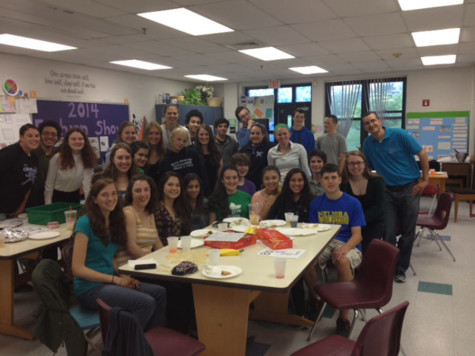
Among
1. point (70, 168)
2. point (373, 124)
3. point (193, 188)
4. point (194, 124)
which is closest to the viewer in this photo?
point (193, 188)

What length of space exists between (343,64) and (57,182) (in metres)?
5.97

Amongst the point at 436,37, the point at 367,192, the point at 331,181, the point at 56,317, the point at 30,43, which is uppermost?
the point at 436,37

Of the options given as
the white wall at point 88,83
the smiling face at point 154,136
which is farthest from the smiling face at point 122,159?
the white wall at point 88,83

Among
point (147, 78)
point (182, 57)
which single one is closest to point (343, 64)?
point (182, 57)

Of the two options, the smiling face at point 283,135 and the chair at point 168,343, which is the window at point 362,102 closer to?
the smiling face at point 283,135

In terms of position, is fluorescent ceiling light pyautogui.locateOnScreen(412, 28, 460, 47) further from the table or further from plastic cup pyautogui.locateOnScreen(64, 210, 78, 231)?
plastic cup pyautogui.locateOnScreen(64, 210, 78, 231)

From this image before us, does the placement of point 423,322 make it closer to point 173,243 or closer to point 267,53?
point 173,243

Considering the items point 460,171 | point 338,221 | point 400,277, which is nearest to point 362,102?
point 460,171

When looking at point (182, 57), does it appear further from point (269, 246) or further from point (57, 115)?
point (269, 246)

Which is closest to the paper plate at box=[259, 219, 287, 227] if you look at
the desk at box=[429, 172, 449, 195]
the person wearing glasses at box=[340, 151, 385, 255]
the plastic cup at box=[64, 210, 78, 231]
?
the person wearing glasses at box=[340, 151, 385, 255]

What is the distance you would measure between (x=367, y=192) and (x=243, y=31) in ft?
8.70

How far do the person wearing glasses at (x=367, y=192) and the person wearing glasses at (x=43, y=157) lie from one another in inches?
113

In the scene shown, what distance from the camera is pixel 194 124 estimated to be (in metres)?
4.75

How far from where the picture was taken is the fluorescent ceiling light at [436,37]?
17.6ft
